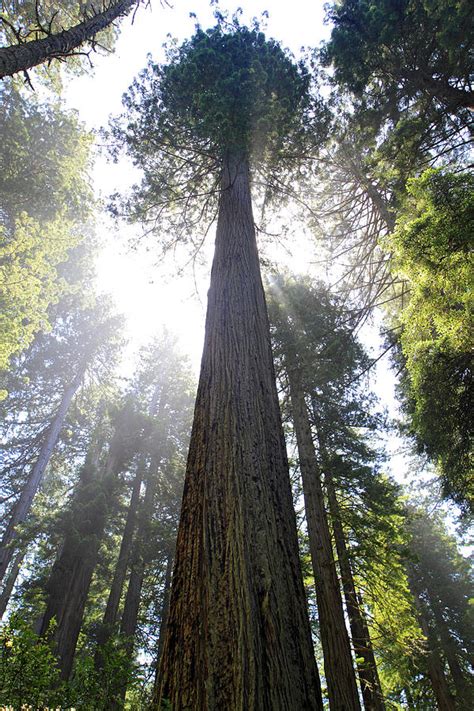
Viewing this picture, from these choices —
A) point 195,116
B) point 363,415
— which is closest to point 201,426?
point 195,116

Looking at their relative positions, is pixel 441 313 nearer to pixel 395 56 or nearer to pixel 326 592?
pixel 326 592

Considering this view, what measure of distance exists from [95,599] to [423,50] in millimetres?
20145

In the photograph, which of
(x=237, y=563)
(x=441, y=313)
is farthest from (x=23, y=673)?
(x=441, y=313)

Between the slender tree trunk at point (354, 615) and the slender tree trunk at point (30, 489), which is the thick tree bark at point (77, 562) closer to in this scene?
the slender tree trunk at point (30, 489)

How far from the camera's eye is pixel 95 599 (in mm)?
14805

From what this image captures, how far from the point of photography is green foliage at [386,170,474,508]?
12.8 ft

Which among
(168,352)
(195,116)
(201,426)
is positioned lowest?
(201,426)

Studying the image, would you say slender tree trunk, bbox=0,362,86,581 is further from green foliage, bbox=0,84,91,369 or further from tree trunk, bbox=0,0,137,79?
tree trunk, bbox=0,0,137,79

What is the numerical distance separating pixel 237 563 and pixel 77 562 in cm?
1051

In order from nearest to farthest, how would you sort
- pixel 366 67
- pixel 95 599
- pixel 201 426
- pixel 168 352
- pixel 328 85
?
1. pixel 201 426
2. pixel 366 67
3. pixel 328 85
4. pixel 95 599
5. pixel 168 352

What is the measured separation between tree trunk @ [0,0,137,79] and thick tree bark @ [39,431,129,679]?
10.2 m

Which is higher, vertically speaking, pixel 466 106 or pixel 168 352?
pixel 168 352

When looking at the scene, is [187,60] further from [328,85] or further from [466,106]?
[466,106]

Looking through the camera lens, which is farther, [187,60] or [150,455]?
[150,455]
